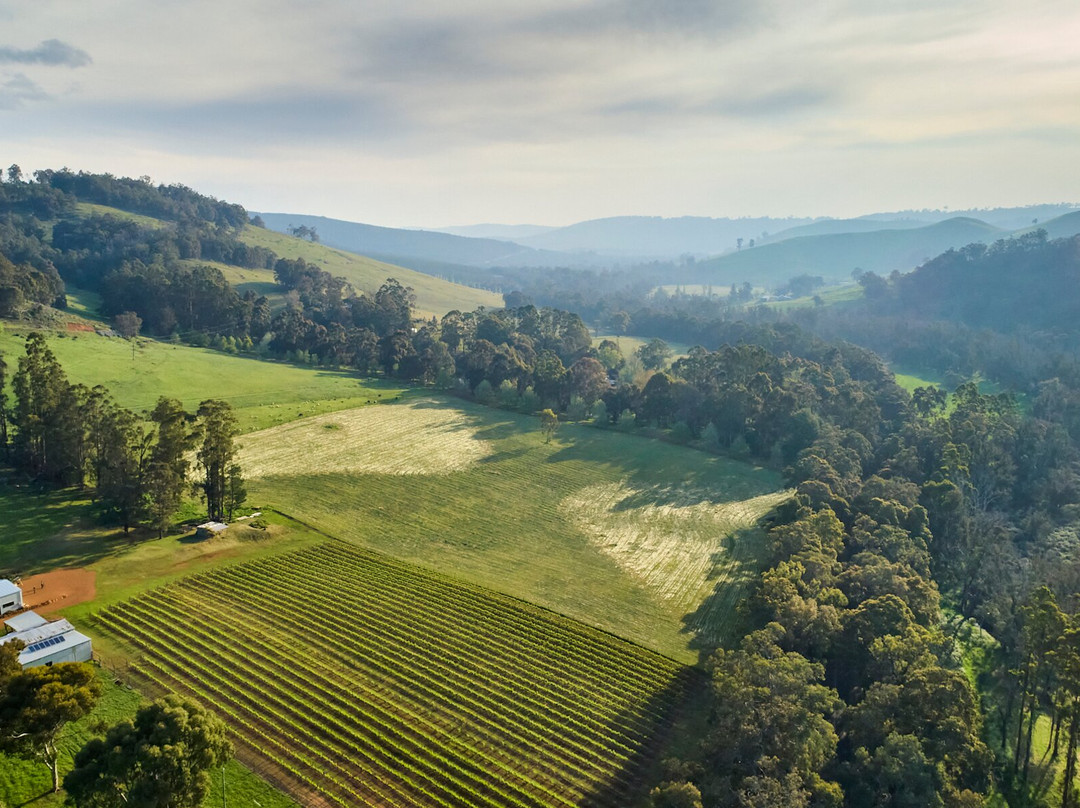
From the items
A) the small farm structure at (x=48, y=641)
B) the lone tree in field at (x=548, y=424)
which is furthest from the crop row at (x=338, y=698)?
the lone tree in field at (x=548, y=424)

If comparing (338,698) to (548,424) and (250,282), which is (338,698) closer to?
(548,424)

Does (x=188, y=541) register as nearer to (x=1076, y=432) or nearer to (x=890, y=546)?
(x=890, y=546)

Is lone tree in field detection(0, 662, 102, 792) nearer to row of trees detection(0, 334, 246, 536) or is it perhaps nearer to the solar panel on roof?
the solar panel on roof

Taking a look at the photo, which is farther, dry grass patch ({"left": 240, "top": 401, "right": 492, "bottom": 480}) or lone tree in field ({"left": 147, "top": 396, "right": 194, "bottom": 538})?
dry grass patch ({"left": 240, "top": 401, "right": 492, "bottom": 480})

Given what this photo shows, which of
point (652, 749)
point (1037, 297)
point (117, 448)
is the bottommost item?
point (652, 749)

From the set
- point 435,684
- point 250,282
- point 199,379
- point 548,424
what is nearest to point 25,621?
point 435,684

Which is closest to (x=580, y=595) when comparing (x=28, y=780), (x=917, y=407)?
(x=28, y=780)

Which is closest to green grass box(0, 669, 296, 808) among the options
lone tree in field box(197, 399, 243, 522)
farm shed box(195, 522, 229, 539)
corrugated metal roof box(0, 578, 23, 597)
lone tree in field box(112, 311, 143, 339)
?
corrugated metal roof box(0, 578, 23, 597)
